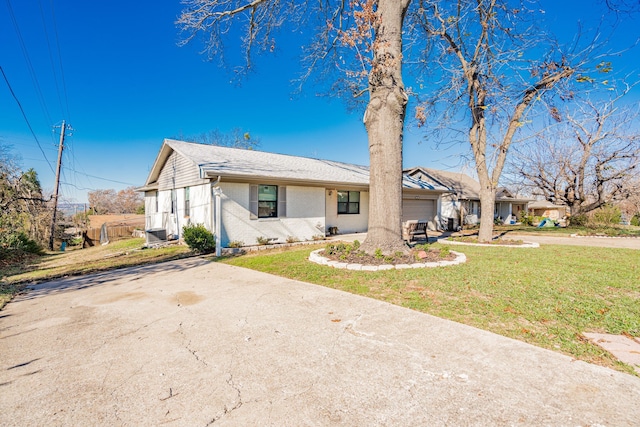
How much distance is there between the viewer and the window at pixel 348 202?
14905 mm

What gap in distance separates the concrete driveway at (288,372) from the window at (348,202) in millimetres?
10685

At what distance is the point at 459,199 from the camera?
78.8ft

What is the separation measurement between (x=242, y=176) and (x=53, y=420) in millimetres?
8419

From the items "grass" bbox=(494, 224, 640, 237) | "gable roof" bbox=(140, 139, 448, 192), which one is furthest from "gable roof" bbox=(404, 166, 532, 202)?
"gable roof" bbox=(140, 139, 448, 192)

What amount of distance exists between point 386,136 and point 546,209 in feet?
153

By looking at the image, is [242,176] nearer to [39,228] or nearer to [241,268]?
[241,268]

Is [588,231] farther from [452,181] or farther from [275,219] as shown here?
[275,219]

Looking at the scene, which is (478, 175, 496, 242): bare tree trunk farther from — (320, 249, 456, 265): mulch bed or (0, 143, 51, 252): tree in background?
(0, 143, 51, 252): tree in background

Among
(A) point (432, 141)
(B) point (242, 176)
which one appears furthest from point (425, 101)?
(B) point (242, 176)

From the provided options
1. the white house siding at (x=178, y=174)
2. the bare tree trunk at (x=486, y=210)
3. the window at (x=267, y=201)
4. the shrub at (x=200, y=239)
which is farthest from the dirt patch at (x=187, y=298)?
the bare tree trunk at (x=486, y=210)

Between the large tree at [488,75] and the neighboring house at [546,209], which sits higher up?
the large tree at [488,75]

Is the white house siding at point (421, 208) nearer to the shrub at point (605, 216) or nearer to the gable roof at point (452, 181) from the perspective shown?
the gable roof at point (452, 181)

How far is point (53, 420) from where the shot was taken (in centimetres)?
207

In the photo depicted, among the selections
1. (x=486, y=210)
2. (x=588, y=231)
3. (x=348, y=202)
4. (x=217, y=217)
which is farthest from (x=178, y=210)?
(x=588, y=231)
